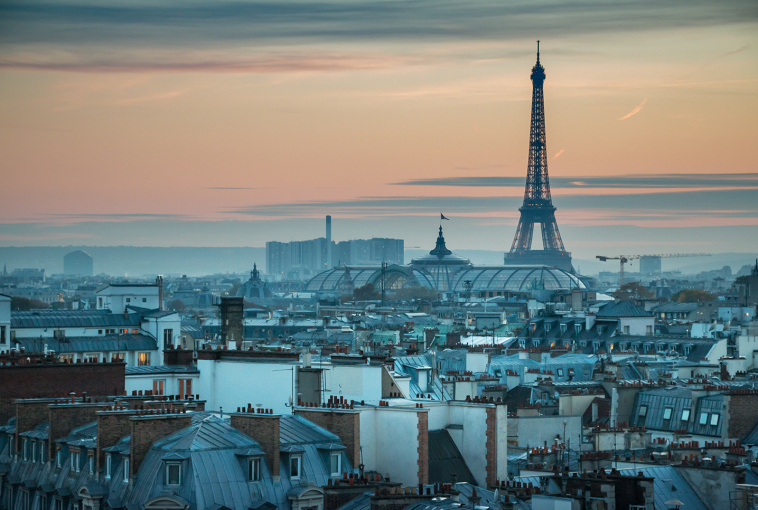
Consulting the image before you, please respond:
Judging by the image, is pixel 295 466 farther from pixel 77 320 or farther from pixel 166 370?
pixel 77 320

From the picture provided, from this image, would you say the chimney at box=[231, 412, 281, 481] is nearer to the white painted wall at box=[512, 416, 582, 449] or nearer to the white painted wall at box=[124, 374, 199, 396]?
the white painted wall at box=[124, 374, 199, 396]

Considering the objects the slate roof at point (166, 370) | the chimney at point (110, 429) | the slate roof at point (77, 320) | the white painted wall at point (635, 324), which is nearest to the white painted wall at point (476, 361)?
the slate roof at point (77, 320)

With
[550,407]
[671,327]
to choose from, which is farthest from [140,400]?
[671,327]

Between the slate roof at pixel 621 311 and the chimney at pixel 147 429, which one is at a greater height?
the slate roof at pixel 621 311

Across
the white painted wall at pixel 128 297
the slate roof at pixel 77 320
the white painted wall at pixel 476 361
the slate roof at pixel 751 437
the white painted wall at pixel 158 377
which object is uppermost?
the white painted wall at pixel 128 297

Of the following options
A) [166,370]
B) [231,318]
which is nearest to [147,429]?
[166,370]

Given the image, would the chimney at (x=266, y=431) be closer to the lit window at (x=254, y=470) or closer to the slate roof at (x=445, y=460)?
the lit window at (x=254, y=470)
